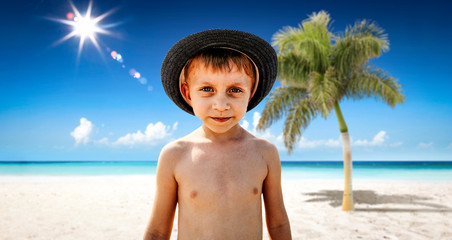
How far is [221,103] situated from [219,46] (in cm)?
30

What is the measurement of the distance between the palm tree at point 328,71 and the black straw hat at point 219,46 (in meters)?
6.39

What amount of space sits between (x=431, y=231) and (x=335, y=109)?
150 inches

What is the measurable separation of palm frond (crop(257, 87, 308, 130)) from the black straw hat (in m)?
7.72

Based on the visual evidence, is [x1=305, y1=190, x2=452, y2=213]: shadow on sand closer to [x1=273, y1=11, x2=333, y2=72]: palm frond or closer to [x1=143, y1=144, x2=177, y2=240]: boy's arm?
[x1=273, y1=11, x2=333, y2=72]: palm frond

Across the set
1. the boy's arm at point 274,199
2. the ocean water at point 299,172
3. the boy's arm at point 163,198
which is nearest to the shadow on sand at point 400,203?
the boy's arm at point 274,199

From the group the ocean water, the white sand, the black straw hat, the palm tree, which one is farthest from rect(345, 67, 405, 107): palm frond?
the ocean water

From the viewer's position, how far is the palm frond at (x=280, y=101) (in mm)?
9234

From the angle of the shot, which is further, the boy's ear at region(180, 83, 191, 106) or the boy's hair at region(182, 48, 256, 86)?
the boy's ear at region(180, 83, 191, 106)

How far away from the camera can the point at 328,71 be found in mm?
8047

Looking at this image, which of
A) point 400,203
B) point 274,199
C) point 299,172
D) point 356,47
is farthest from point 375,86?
point 299,172

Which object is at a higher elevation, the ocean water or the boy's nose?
the boy's nose

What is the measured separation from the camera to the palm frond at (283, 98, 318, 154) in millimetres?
8945

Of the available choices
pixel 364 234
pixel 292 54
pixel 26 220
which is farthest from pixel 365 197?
pixel 26 220

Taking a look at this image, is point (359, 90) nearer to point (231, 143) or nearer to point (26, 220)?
point (231, 143)
